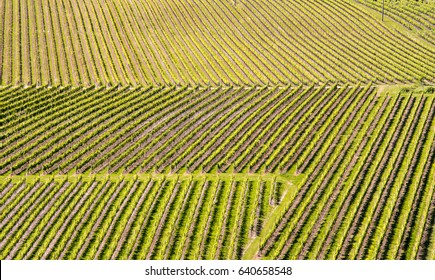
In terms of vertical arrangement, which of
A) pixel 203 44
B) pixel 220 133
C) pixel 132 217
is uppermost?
pixel 203 44

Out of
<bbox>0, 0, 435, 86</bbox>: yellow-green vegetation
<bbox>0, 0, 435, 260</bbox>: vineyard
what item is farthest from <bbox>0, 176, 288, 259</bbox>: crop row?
<bbox>0, 0, 435, 86</bbox>: yellow-green vegetation

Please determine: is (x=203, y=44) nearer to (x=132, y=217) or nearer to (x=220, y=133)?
(x=220, y=133)

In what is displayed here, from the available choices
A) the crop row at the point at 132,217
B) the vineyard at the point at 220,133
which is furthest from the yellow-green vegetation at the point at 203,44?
the crop row at the point at 132,217

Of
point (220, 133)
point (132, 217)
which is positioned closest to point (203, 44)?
point (220, 133)

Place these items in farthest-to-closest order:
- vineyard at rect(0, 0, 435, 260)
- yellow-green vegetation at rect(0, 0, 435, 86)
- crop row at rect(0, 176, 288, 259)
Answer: yellow-green vegetation at rect(0, 0, 435, 86) < vineyard at rect(0, 0, 435, 260) < crop row at rect(0, 176, 288, 259)

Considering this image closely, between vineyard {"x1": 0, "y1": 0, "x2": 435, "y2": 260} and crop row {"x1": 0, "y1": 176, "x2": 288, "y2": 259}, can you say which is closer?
crop row {"x1": 0, "y1": 176, "x2": 288, "y2": 259}

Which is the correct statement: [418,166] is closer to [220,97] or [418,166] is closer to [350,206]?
[350,206]

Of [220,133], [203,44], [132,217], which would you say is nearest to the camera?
[132,217]

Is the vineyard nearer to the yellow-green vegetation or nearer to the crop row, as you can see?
the crop row
